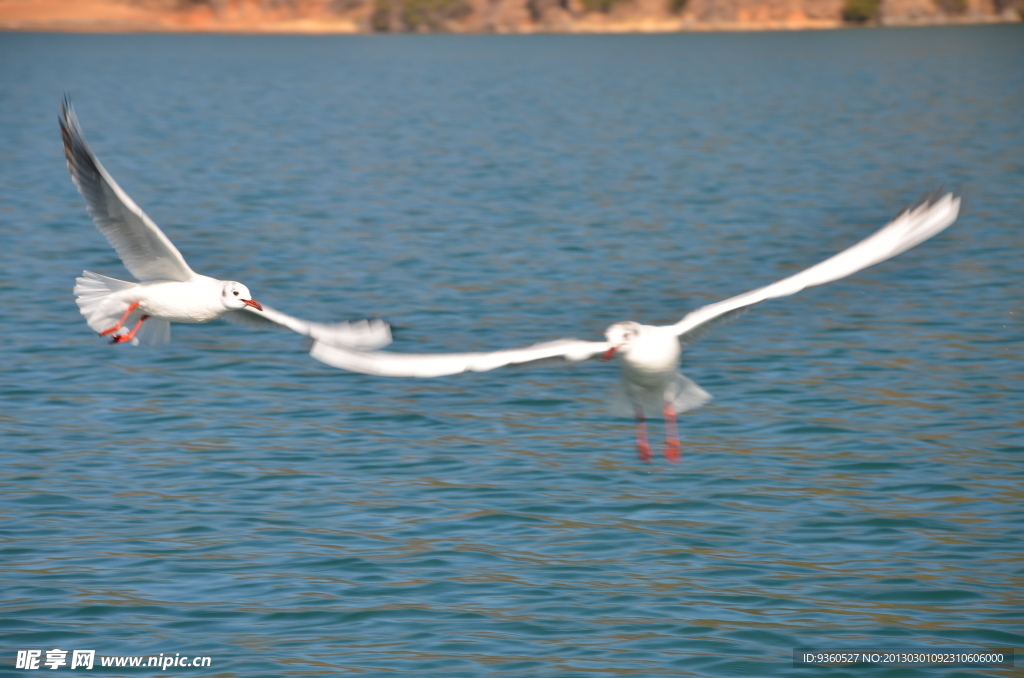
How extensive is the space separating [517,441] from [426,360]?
11.8 feet

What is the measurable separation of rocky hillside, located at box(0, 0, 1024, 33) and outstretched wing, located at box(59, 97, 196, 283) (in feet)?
308

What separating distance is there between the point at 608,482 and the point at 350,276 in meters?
9.58

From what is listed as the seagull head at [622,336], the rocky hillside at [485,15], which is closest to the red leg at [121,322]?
the seagull head at [622,336]

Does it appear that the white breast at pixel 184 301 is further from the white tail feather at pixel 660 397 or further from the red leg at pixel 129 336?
the white tail feather at pixel 660 397

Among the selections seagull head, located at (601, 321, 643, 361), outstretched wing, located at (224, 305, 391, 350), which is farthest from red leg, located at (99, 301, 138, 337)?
seagull head, located at (601, 321, 643, 361)

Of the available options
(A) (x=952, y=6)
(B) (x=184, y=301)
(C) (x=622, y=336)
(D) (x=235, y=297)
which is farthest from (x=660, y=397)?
(A) (x=952, y=6)

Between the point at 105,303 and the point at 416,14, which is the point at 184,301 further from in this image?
the point at 416,14

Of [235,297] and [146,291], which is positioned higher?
[146,291]

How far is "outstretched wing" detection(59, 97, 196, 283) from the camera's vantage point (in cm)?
1143

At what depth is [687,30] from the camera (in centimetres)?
10431

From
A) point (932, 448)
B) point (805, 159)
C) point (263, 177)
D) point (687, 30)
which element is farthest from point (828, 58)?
point (932, 448)

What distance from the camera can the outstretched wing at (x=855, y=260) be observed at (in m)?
11.1

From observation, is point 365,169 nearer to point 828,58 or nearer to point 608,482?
point 608,482

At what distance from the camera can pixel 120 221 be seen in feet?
38.7
